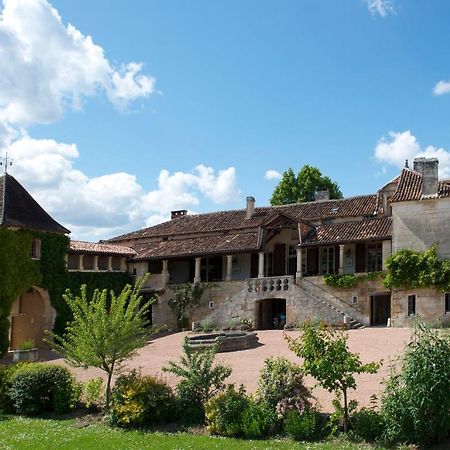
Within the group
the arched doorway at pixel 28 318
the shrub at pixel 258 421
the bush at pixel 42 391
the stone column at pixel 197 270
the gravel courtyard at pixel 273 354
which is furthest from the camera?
the stone column at pixel 197 270

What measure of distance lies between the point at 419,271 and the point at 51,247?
17.7 meters

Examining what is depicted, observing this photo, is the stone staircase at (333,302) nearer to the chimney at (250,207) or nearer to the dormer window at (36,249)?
the chimney at (250,207)

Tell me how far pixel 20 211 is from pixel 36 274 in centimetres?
317

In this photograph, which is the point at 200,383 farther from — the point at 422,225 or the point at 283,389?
the point at 422,225

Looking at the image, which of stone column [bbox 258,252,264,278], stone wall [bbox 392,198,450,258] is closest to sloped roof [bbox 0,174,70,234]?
stone column [bbox 258,252,264,278]

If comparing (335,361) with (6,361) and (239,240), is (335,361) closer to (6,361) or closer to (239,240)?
(6,361)

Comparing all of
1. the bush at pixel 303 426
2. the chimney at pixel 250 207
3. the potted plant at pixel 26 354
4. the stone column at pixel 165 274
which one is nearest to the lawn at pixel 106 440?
the bush at pixel 303 426

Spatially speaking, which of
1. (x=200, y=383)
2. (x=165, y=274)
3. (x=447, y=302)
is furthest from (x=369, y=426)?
(x=165, y=274)

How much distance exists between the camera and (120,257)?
36.8 meters

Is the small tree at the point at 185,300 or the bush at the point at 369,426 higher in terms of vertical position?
the small tree at the point at 185,300

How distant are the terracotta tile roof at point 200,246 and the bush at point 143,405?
743 inches

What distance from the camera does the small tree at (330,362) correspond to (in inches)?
520

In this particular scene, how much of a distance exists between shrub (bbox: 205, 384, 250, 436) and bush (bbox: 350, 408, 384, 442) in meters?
2.55

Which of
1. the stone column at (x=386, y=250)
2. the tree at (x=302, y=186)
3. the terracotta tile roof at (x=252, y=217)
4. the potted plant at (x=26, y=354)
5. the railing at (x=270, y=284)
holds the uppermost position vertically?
the tree at (x=302, y=186)
